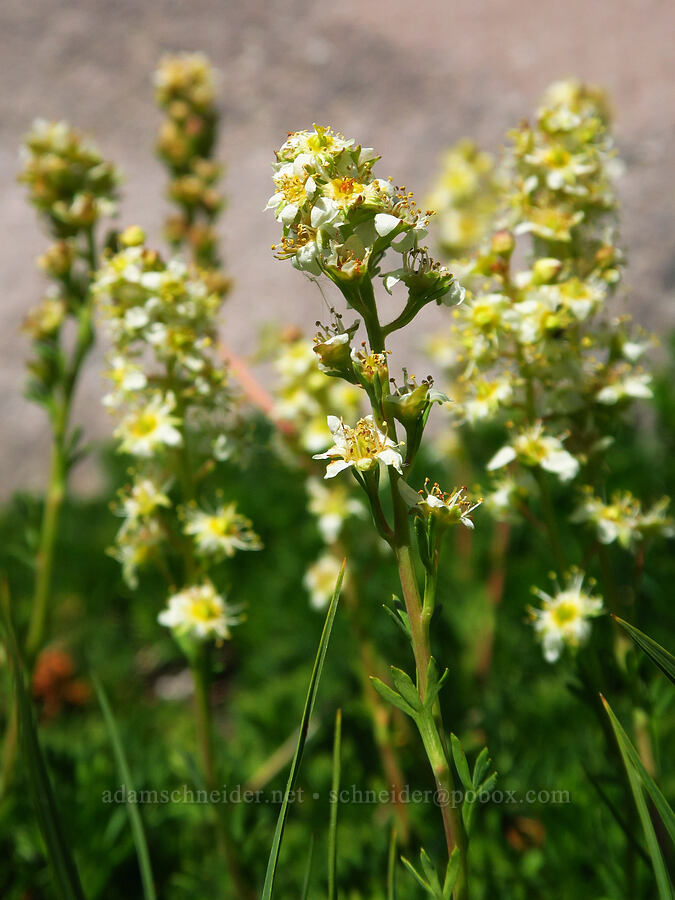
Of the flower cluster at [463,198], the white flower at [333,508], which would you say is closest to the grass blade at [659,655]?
the white flower at [333,508]

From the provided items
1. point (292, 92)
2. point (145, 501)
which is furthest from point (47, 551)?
point (292, 92)

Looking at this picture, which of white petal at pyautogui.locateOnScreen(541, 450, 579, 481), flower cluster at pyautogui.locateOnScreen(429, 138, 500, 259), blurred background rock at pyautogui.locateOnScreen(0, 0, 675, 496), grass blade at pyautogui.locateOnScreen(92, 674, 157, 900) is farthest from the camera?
blurred background rock at pyautogui.locateOnScreen(0, 0, 675, 496)

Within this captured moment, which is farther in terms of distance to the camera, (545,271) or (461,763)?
(545,271)

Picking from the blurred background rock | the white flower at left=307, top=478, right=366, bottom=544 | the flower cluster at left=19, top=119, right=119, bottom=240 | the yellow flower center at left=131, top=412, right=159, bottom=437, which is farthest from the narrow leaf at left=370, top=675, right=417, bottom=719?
the blurred background rock

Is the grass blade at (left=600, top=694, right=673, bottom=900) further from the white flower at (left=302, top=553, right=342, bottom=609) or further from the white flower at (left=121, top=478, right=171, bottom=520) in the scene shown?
the white flower at (left=302, top=553, right=342, bottom=609)

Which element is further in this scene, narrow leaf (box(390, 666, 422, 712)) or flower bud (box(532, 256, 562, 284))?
flower bud (box(532, 256, 562, 284))

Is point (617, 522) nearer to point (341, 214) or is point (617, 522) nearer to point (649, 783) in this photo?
point (649, 783)

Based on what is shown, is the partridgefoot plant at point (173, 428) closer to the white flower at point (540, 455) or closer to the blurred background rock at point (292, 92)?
the white flower at point (540, 455)
